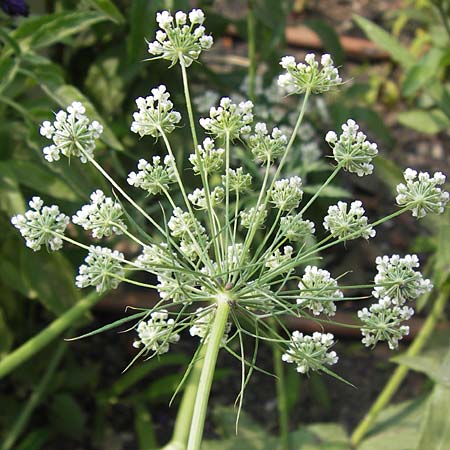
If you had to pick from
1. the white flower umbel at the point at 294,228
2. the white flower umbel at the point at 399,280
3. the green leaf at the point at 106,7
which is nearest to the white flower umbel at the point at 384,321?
the white flower umbel at the point at 399,280

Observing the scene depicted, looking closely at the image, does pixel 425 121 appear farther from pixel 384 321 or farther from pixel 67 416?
pixel 384 321

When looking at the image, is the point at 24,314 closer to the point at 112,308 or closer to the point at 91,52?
the point at 112,308

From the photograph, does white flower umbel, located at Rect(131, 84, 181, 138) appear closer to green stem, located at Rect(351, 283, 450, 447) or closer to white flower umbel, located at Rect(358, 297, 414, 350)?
white flower umbel, located at Rect(358, 297, 414, 350)

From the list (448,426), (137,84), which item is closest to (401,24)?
Answer: (137,84)

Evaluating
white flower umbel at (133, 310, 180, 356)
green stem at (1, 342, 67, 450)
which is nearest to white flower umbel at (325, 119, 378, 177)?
white flower umbel at (133, 310, 180, 356)

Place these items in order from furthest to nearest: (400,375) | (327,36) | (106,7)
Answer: (327,36)
(400,375)
(106,7)

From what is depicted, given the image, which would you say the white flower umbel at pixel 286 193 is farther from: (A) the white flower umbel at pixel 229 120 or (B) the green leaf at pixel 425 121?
(B) the green leaf at pixel 425 121

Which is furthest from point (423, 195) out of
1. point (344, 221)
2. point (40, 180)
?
point (40, 180)
